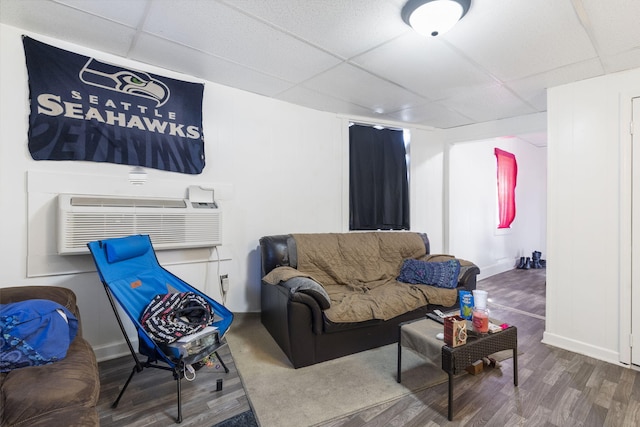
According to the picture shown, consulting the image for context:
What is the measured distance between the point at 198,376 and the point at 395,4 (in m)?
2.74

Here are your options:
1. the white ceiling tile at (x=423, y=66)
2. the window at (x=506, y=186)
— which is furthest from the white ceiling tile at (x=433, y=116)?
the window at (x=506, y=186)

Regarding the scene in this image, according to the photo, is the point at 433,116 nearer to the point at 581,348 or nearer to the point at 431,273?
the point at 431,273

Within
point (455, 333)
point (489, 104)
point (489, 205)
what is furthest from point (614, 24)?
point (489, 205)

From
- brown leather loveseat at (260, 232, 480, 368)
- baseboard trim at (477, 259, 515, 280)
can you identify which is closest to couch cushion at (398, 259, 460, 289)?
brown leather loveseat at (260, 232, 480, 368)

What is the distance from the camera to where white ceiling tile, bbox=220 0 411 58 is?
1689 mm

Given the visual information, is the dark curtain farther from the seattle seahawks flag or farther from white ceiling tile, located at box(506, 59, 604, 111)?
the seattle seahawks flag

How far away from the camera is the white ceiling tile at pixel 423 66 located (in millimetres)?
2111

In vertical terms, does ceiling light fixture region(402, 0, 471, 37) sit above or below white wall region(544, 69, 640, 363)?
above

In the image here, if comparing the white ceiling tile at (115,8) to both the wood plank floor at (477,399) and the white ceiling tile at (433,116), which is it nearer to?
the wood plank floor at (477,399)

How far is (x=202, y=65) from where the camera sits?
2441 millimetres

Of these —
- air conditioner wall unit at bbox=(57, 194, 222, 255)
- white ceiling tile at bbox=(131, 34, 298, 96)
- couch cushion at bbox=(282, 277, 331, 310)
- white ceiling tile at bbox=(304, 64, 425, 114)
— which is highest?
white ceiling tile at bbox=(131, 34, 298, 96)

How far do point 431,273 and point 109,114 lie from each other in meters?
3.14

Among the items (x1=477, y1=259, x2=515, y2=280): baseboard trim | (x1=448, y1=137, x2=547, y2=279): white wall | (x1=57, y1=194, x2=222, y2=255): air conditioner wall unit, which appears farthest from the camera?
(x1=477, y1=259, x2=515, y2=280): baseboard trim

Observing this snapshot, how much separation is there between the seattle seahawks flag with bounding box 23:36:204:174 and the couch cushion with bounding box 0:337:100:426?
1.49m
